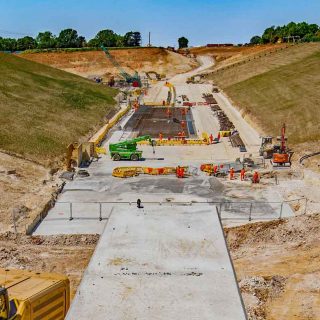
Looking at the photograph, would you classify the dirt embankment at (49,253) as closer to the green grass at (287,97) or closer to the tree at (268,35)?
the green grass at (287,97)

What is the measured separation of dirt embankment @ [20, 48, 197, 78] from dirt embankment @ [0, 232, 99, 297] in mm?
101907

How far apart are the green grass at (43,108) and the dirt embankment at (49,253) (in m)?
14.5

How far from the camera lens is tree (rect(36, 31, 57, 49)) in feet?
581

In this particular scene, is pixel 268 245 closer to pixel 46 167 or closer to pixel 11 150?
pixel 46 167

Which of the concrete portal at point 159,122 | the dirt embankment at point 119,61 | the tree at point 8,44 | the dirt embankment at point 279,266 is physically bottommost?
the dirt embankment at point 279,266

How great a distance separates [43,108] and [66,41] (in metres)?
139

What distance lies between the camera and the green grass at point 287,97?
4691cm

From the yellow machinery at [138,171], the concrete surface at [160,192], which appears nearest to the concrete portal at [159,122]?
the concrete surface at [160,192]

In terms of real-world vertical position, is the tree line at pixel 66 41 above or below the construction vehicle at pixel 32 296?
above

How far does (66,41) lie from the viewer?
183250 mm

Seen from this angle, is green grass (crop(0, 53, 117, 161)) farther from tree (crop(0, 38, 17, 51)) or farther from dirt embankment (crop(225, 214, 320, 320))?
tree (crop(0, 38, 17, 51))

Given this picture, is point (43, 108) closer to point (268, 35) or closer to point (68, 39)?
point (68, 39)

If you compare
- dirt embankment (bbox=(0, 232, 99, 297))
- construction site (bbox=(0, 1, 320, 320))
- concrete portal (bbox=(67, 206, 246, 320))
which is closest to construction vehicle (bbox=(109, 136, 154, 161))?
construction site (bbox=(0, 1, 320, 320))

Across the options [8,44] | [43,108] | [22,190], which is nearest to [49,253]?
[22,190]
